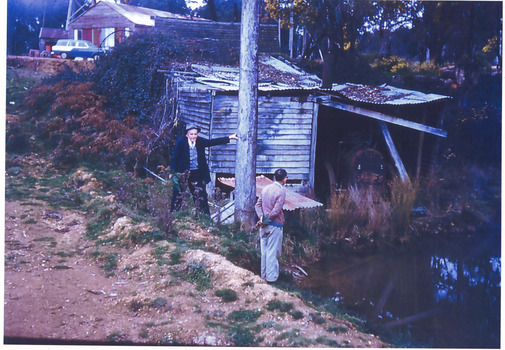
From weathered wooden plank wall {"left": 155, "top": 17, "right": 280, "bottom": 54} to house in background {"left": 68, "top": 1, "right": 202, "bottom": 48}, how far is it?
10.1 inches

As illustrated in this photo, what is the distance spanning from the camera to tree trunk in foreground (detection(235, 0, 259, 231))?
5.40 m

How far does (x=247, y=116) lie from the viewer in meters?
5.60

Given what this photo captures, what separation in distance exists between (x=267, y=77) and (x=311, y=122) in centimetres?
173

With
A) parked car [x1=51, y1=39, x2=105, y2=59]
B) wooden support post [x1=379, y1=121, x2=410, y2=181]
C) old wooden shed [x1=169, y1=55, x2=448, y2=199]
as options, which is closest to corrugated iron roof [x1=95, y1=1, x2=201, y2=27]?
parked car [x1=51, y1=39, x2=105, y2=59]

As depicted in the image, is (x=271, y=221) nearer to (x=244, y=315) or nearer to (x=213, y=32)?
(x=244, y=315)

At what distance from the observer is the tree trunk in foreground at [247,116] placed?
5402mm

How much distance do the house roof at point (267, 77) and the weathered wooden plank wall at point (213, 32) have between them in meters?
0.51

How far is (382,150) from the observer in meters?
8.70

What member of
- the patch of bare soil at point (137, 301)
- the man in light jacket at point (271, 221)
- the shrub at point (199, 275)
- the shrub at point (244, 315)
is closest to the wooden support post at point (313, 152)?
the man in light jacket at point (271, 221)

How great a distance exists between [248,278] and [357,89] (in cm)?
512

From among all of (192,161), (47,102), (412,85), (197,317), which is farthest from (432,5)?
(47,102)

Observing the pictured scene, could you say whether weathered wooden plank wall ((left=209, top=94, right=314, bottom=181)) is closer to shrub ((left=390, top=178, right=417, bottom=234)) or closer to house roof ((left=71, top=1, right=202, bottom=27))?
shrub ((left=390, top=178, right=417, bottom=234))

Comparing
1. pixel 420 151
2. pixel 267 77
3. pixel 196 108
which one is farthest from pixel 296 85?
pixel 420 151

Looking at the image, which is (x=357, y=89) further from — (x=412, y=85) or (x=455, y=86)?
(x=455, y=86)
